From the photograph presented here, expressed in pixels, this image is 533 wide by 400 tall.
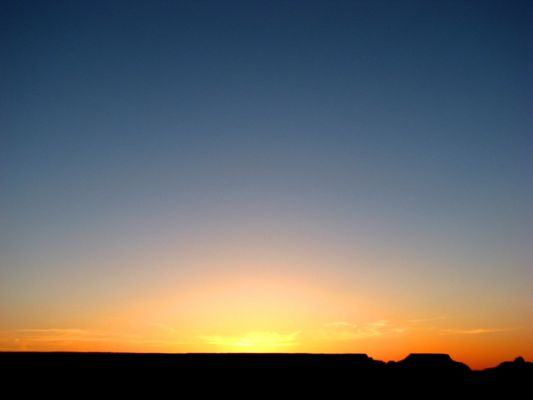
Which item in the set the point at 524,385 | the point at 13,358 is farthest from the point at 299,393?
the point at 524,385

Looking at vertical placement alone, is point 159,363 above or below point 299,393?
above

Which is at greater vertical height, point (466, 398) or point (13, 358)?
point (13, 358)

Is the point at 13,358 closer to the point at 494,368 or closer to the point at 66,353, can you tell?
the point at 66,353

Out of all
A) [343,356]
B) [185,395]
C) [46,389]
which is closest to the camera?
[46,389]

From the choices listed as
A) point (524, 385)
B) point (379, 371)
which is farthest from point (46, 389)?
point (524, 385)

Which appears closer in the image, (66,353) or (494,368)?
(66,353)

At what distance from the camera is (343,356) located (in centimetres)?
2116

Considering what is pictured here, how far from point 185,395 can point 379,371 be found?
10130 millimetres

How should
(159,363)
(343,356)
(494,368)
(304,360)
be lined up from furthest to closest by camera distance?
(494,368) < (343,356) < (304,360) < (159,363)

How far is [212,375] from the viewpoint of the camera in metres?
18.0

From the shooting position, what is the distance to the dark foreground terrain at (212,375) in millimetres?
16094

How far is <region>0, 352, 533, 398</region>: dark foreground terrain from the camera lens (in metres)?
16.1

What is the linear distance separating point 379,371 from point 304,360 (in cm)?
431

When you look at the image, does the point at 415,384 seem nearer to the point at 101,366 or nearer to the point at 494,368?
the point at 494,368
